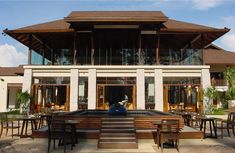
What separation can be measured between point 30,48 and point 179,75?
11969mm

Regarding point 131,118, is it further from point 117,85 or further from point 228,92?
point 228,92

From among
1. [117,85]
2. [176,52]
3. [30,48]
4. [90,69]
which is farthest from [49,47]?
[176,52]

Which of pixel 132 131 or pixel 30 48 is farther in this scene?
pixel 30 48

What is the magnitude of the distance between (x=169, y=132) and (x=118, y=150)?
175cm

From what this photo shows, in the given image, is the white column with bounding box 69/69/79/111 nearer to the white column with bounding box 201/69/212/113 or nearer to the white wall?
the white column with bounding box 201/69/212/113

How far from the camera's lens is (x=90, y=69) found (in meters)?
22.4

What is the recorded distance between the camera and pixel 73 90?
2241 cm

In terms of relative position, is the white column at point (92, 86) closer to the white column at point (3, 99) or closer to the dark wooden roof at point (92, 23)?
the dark wooden roof at point (92, 23)

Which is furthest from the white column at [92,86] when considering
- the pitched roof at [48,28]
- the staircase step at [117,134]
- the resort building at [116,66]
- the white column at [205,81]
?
the staircase step at [117,134]

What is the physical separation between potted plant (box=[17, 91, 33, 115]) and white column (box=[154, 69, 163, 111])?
9.42m

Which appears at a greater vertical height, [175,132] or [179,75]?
[179,75]

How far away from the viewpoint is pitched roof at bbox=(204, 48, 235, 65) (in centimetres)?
3209

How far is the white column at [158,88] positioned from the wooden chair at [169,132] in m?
12.3

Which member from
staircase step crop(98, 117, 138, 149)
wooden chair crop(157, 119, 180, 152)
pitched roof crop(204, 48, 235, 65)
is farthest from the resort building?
wooden chair crop(157, 119, 180, 152)
